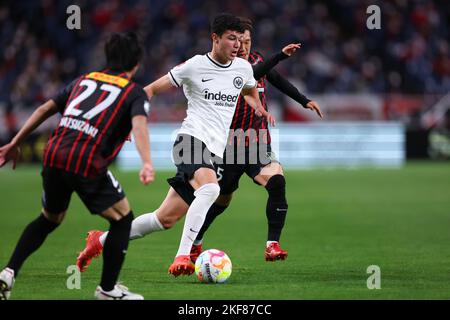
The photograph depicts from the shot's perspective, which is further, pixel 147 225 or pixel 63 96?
pixel 147 225

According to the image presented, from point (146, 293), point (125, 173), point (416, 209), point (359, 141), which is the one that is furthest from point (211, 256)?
point (359, 141)

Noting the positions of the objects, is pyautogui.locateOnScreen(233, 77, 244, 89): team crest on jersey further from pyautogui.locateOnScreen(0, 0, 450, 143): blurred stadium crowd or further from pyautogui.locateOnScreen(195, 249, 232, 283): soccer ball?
pyautogui.locateOnScreen(0, 0, 450, 143): blurred stadium crowd

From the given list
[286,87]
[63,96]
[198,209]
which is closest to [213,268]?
[198,209]

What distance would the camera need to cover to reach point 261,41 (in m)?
26.0

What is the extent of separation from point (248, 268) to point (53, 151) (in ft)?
9.47

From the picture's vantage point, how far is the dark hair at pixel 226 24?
7.74 meters

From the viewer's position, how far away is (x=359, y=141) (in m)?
23.9

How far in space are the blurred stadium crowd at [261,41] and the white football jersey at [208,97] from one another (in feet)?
57.2

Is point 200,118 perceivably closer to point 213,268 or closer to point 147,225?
point 147,225

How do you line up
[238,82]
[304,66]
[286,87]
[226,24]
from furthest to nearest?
[304,66] < [286,87] < [238,82] < [226,24]

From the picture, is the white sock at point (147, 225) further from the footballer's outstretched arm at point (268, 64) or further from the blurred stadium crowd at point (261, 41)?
the blurred stadium crowd at point (261, 41)

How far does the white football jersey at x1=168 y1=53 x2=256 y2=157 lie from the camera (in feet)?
25.5

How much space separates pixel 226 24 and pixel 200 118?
0.90m

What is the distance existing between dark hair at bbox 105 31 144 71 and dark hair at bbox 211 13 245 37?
1736mm
